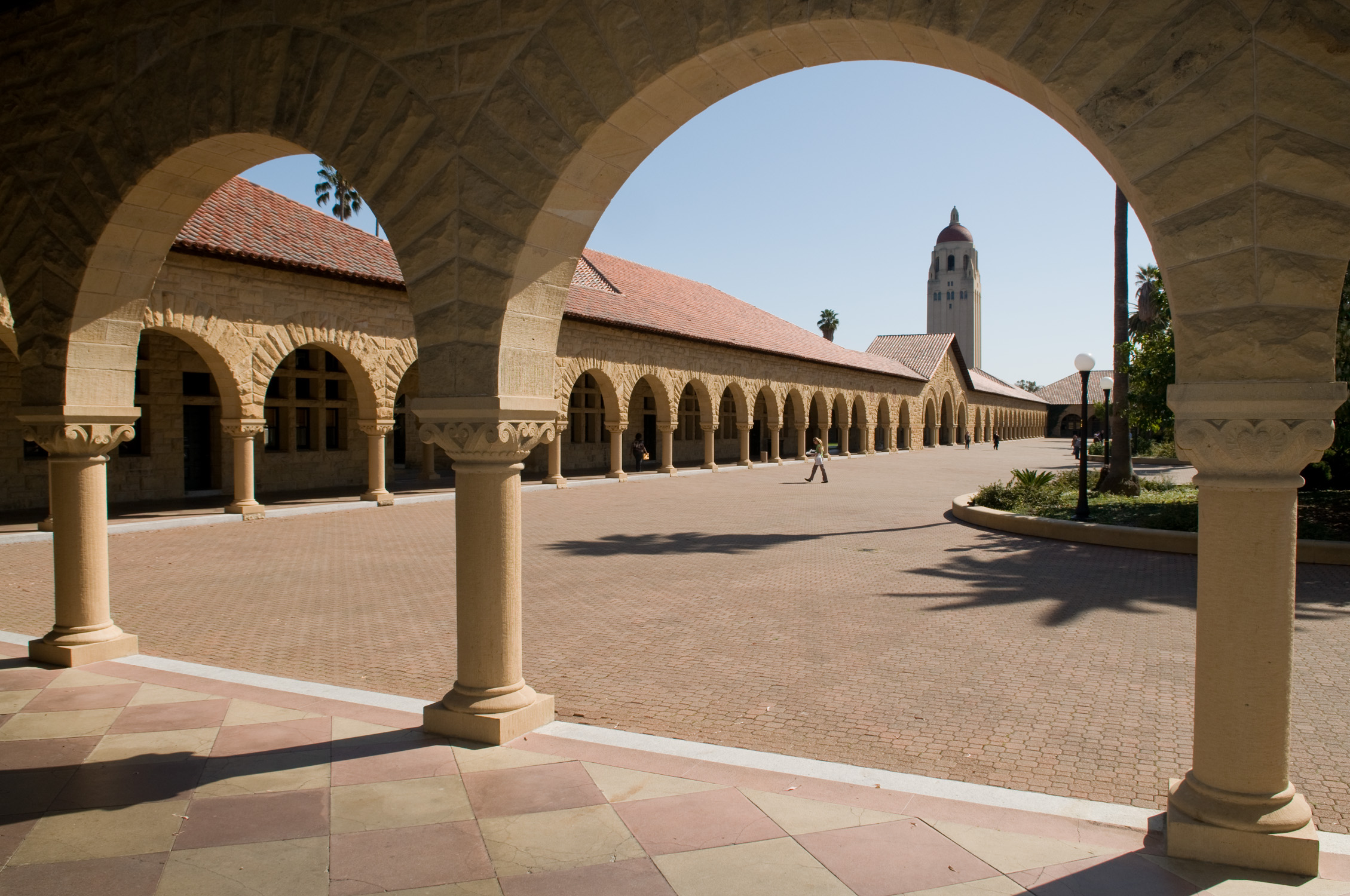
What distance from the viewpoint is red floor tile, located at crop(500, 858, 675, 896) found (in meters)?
3.27

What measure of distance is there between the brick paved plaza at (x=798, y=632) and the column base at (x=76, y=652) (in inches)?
17.4

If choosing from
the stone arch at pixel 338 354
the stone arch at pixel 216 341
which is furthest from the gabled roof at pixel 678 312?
the stone arch at pixel 216 341

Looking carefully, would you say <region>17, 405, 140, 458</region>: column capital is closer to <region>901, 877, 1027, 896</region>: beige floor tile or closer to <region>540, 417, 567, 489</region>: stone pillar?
<region>901, 877, 1027, 896</region>: beige floor tile

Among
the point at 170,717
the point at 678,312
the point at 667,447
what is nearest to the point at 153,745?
the point at 170,717

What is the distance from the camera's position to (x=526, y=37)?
4539mm

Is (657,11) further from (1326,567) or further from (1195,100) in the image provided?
(1326,567)

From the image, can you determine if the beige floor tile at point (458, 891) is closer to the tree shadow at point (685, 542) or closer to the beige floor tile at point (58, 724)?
the beige floor tile at point (58, 724)

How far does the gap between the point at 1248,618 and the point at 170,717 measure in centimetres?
571

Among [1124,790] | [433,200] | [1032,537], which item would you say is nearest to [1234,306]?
[1124,790]

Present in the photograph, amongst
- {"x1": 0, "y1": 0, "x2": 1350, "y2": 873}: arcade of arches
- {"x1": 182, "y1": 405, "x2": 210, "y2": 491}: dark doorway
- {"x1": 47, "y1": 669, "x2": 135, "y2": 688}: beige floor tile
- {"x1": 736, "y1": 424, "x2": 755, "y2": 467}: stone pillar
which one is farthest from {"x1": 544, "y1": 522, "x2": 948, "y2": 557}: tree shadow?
{"x1": 736, "y1": 424, "x2": 755, "y2": 467}: stone pillar

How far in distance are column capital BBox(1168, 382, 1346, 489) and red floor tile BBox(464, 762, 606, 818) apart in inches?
120

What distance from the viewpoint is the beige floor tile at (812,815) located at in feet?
12.4

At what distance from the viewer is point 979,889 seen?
10.6 ft

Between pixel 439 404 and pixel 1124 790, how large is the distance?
13.4ft
